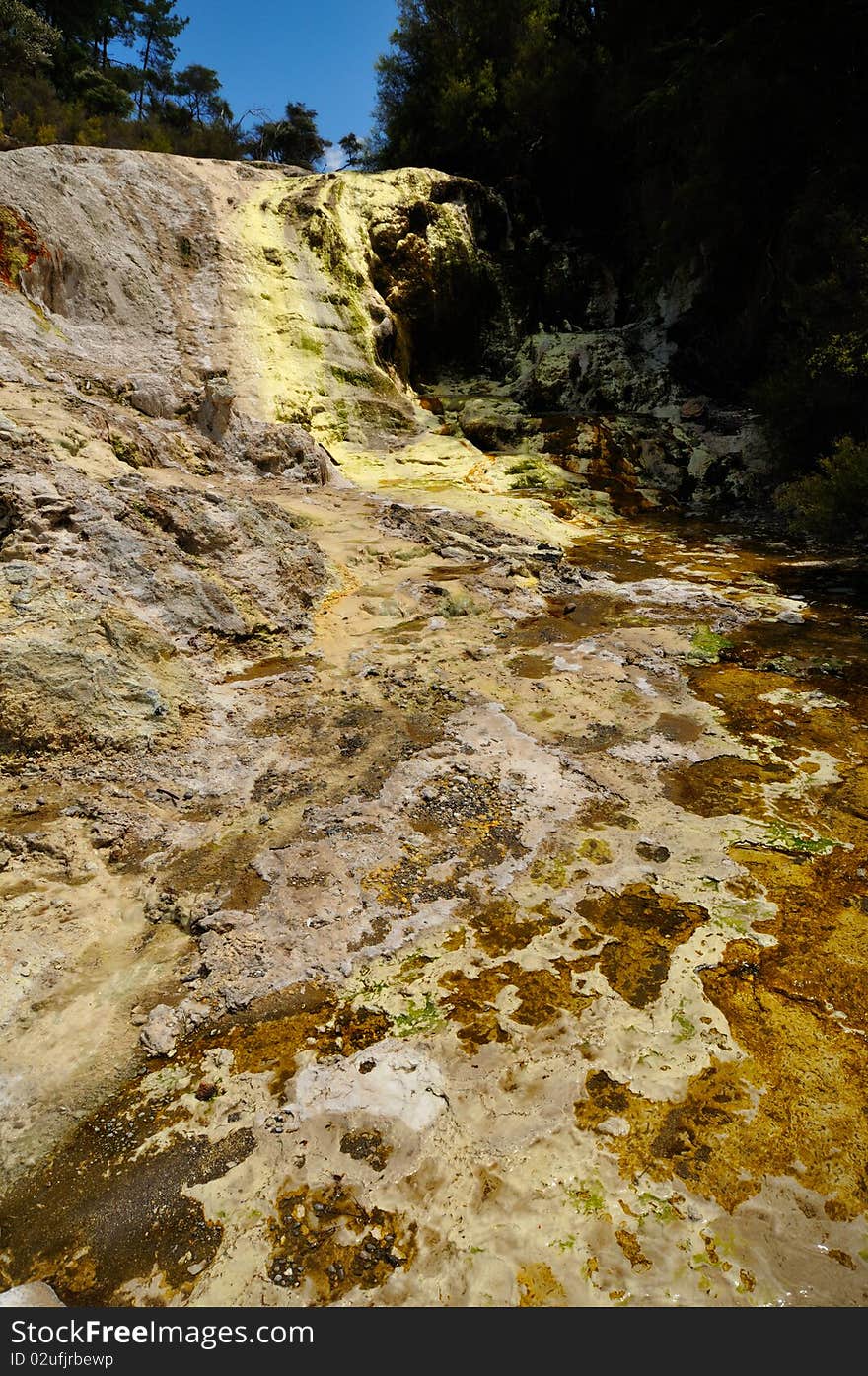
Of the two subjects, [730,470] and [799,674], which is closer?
[799,674]

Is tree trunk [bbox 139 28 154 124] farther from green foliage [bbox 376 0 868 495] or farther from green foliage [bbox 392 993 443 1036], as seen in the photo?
green foliage [bbox 392 993 443 1036]

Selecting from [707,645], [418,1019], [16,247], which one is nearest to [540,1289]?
[418,1019]

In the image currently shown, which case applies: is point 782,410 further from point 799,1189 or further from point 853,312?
point 799,1189

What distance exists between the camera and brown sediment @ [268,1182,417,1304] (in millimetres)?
1747

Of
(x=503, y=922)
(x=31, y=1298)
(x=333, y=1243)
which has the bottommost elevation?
(x=31, y=1298)

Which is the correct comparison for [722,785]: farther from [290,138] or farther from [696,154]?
[290,138]

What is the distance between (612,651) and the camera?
5.66 metres

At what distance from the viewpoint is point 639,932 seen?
284 centimetres

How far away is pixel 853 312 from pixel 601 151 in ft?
41.0

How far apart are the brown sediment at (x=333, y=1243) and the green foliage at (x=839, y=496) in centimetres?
823

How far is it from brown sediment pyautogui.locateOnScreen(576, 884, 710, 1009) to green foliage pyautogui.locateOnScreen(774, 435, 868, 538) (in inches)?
256

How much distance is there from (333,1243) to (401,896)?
1403mm
